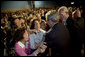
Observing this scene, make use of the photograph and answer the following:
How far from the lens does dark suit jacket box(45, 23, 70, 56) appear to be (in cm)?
314

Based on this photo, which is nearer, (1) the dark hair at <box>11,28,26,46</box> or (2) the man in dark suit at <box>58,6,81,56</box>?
(1) the dark hair at <box>11,28,26,46</box>

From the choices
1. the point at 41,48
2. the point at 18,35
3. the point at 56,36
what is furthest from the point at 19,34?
the point at 56,36

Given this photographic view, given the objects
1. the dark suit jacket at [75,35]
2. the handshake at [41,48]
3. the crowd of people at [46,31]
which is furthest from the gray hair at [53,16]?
the handshake at [41,48]

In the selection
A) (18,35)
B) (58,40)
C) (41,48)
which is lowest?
(41,48)

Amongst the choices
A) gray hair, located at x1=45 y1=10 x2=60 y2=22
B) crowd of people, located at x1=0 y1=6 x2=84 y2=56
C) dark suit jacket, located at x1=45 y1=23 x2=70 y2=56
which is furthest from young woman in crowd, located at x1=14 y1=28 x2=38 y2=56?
gray hair, located at x1=45 y1=10 x2=60 y2=22

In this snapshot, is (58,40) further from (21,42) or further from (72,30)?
(21,42)

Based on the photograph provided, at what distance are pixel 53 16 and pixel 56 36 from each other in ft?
1.21

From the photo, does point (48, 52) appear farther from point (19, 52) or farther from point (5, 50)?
point (5, 50)

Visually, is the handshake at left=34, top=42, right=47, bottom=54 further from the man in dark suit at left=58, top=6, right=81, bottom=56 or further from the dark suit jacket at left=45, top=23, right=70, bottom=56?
the man in dark suit at left=58, top=6, right=81, bottom=56

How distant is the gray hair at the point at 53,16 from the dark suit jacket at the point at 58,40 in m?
0.11

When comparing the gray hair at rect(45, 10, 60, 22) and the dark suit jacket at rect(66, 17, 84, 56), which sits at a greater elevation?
the gray hair at rect(45, 10, 60, 22)

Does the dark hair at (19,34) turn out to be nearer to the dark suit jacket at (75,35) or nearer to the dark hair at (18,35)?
the dark hair at (18,35)

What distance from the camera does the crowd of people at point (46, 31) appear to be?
124 inches

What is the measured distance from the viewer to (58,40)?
313cm
